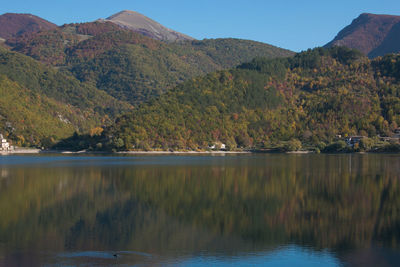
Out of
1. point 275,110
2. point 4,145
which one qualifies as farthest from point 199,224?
point 275,110

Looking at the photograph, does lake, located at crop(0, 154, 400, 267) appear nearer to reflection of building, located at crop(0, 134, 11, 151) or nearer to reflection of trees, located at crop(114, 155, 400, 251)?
reflection of trees, located at crop(114, 155, 400, 251)

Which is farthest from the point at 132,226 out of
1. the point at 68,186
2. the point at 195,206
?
the point at 68,186

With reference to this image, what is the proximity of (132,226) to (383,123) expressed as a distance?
132 m

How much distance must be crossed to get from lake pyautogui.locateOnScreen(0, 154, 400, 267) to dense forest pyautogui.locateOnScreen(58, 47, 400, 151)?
309 ft

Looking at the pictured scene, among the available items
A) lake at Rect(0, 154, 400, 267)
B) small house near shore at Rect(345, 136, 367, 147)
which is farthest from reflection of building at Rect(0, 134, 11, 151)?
lake at Rect(0, 154, 400, 267)

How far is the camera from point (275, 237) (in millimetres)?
24250

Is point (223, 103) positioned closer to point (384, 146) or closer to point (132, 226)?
point (384, 146)

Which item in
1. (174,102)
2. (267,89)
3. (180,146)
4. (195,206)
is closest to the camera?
(195,206)

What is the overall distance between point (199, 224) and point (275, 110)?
142 metres

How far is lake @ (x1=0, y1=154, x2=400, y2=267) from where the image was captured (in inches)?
818

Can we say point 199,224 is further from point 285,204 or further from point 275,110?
point 275,110

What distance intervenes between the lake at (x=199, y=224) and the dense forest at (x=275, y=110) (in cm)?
9424

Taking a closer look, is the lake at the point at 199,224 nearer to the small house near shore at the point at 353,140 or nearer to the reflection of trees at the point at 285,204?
the reflection of trees at the point at 285,204

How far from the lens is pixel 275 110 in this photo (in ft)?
548
